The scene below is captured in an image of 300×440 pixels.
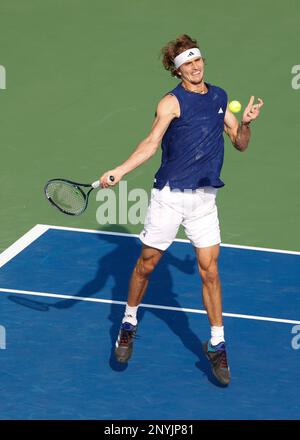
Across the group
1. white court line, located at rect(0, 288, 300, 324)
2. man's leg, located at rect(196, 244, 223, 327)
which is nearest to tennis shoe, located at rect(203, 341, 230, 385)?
man's leg, located at rect(196, 244, 223, 327)

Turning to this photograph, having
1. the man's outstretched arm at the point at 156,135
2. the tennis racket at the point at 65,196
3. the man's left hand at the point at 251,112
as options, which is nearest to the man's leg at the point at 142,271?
the tennis racket at the point at 65,196

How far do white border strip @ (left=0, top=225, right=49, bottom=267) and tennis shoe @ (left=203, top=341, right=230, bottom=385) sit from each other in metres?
3.12

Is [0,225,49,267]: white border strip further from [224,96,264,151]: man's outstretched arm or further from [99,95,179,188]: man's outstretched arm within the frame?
[224,96,264,151]: man's outstretched arm

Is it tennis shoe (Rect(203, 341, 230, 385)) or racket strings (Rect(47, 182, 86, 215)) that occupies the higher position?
racket strings (Rect(47, 182, 86, 215))

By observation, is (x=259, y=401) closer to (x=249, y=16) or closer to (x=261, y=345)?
(x=261, y=345)

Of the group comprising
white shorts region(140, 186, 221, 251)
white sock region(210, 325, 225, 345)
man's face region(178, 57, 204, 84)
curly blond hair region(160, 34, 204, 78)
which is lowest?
white sock region(210, 325, 225, 345)

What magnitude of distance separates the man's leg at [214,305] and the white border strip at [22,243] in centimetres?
304

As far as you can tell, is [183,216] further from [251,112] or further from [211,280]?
[251,112]

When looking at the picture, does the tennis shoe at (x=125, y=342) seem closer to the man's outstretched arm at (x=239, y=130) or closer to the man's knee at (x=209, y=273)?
the man's knee at (x=209, y=273)

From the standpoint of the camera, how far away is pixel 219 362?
10.2m

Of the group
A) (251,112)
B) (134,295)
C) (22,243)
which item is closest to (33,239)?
(22,243)

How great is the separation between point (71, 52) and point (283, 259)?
242 inches

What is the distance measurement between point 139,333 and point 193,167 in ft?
6.25

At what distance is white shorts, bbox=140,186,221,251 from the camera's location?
10164 millimetres
